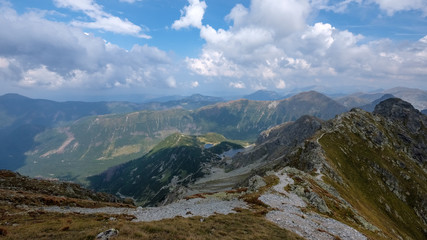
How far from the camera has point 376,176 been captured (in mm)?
116312

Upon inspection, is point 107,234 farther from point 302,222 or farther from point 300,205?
point 300,205

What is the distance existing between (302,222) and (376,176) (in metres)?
113

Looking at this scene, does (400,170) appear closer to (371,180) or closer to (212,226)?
(371,180)

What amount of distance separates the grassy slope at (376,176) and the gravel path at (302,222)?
45.0 meters

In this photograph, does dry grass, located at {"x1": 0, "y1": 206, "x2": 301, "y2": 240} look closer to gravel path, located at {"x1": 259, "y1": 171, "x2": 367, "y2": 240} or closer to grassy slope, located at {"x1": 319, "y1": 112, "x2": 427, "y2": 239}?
gravel path, located at {"x1": 259, "y1": 171, "x2": 367, "y2": 240}

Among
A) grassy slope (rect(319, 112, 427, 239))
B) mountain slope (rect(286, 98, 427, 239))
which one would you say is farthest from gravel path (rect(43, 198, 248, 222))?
grassy slope (rect(319, 112, 427, 239))

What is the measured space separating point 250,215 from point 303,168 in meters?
74.8

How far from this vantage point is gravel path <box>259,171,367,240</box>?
1185 inches

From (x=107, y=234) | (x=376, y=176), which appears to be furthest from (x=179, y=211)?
(x=376, y=176)

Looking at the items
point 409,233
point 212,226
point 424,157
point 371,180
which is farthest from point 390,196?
point 212,226

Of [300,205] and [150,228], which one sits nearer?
[150,228]

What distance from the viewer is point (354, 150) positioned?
126 metres

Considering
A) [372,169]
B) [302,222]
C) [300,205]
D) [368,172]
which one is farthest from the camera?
[372,169]

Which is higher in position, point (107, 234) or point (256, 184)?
point (107, 234)
